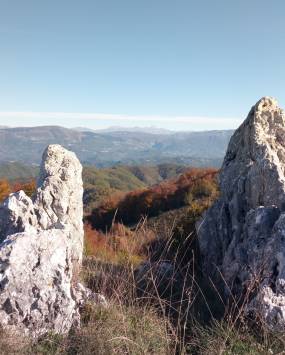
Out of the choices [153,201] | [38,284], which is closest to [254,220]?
[38,284]

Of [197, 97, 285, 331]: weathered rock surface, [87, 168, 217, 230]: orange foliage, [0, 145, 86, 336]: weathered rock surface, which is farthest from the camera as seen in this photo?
[87, 168, 217, 230]: orange foliage

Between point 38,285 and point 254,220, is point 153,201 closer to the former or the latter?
point 254,220

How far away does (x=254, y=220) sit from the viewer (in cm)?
718

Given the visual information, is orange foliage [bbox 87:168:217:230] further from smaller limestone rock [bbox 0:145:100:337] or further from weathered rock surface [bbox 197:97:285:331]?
smaller limestone rock [bbox 0:145:100:337]

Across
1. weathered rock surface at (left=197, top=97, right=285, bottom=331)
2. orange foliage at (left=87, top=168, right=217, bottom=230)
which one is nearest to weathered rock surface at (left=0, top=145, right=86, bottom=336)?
weathered rock surface at (left=197, top=97, right=285, bottom=331)

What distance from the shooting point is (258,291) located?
227 inches

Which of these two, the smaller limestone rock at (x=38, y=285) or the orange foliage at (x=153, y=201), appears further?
the orange foliage at (x=153, y=201)

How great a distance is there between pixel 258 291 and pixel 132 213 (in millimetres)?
57901

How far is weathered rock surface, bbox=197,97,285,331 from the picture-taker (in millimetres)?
5809

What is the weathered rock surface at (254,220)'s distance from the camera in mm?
5809

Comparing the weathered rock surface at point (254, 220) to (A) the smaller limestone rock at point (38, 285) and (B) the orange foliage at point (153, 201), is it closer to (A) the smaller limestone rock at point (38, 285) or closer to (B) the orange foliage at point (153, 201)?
(A) the smaller limestone rock at point (38, 285)

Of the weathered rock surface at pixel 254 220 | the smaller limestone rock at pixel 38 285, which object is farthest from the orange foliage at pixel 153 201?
the smaller limestone rock at pixel 38 285

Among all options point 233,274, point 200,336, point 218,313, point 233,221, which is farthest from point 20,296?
point 233,221

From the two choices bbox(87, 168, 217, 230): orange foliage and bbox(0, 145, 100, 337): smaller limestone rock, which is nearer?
bbox(0, 145, 100, 337): smaller limestone rock
